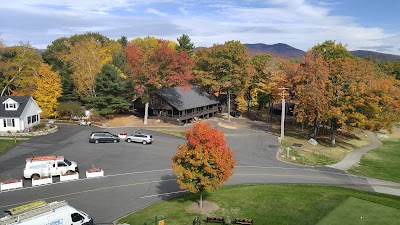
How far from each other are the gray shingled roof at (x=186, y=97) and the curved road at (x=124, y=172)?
12.3 metres

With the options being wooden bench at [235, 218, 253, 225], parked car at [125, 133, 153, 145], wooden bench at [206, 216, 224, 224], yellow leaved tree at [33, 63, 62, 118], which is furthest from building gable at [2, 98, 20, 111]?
wooden bench at [235, 218, 253, 225]

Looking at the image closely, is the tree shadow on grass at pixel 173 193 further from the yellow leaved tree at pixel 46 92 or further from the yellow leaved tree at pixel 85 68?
the yellow leaved tree at pixel 85 68

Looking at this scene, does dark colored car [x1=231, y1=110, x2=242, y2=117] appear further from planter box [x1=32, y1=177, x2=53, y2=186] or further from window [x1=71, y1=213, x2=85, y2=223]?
window [x1=71, y1=213, x2=85, y2=223]

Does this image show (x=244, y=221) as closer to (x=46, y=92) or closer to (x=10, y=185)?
(x=10, y=185)

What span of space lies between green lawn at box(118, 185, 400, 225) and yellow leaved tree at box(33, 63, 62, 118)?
1615 inches

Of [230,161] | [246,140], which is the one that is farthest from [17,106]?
[230,161]

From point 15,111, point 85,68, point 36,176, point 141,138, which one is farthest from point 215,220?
point 85,68

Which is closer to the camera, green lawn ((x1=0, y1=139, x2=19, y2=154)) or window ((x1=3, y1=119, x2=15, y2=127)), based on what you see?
green lawn ((x1=0, y1=139, x2=19, y2=154))

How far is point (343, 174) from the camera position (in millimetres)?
40062

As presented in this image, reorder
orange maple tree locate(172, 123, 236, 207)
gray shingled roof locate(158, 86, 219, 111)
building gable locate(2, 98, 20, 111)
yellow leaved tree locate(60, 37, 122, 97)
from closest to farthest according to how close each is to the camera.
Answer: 1. orange maple tree locate(172, 123, 236, 207)
2. building gable locate(2, 98, 20, 111)
3. gray shingled roof locate(158, 86, 219, 111)
4. yellow leaved tree locate(60, 37, 122, 97)

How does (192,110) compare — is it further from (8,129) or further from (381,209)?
(381,209)

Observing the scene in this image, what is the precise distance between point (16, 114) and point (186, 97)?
3216 cm

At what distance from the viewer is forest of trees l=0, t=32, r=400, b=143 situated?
53.9m

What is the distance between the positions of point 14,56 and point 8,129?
27240mm
